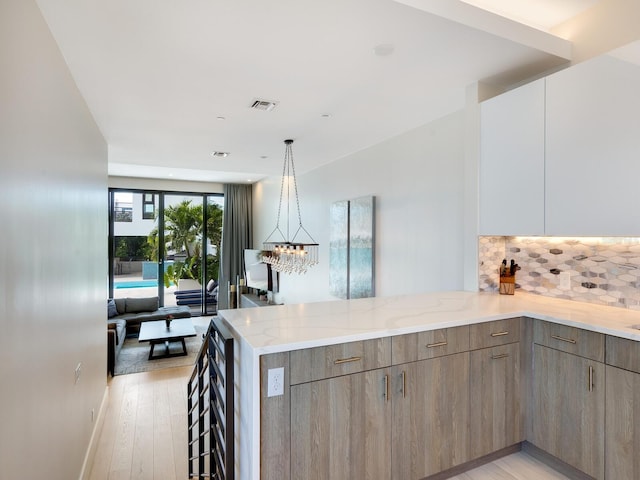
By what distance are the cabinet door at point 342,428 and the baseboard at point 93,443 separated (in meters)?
1.86

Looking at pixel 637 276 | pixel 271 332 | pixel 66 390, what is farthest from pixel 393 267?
pixel 66 390

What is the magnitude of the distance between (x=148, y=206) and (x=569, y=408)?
331 inches

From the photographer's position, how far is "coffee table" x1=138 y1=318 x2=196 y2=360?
18.9 feet

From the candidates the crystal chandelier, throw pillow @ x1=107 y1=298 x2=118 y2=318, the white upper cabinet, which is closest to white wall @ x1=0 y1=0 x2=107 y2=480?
the crystal chandelier

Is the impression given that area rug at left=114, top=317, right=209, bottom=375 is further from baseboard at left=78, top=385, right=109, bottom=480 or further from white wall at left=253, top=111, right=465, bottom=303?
white wall at left=253, top=111, right=465, bottom=303

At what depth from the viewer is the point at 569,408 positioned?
7.42ft

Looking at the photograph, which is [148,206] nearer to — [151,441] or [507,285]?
[151,441]

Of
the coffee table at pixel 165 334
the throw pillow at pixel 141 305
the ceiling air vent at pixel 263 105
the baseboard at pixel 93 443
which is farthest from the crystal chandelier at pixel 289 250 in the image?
the throw pillow at pixel 141 305

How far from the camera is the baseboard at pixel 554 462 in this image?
7.34ft

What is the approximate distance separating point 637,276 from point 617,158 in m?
0.79

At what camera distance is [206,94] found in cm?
304

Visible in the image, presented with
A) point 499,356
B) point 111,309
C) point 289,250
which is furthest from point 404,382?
point 111,309

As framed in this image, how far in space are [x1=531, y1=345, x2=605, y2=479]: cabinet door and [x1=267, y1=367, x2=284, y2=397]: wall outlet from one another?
174cm

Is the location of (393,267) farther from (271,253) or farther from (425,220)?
(271,253)
